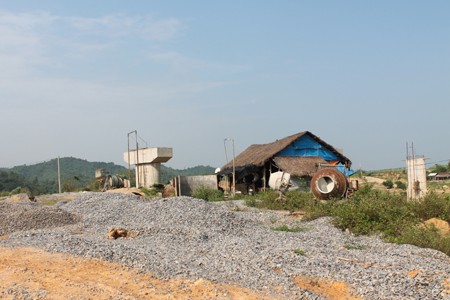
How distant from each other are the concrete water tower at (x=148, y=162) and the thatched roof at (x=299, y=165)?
5.53m

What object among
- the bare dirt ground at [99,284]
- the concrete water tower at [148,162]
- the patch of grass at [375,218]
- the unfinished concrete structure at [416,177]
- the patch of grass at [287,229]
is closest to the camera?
the bare dirt ground at [99,284]

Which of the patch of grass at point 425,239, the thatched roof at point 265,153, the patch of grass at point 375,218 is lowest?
the patch of grass at point 425,239

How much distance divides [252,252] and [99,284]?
9.70 feet

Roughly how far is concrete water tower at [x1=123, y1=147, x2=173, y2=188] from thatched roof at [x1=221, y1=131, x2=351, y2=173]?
4526mm

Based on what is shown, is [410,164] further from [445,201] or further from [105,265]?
[105,265]

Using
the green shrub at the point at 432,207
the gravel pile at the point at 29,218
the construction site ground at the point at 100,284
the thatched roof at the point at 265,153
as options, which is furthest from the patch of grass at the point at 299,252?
the thatched roof at the point at 265,153

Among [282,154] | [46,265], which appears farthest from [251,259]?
[282,154]

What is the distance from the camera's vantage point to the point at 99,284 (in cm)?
665

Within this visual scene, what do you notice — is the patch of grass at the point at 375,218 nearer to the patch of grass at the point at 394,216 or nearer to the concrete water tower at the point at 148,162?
the patch of grass at the point at 394,216

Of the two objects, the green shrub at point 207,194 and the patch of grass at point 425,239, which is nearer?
the patch of grass at point 425,239

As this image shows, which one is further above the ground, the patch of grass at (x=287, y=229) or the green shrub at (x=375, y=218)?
the green shrub at (x=375, y=218)

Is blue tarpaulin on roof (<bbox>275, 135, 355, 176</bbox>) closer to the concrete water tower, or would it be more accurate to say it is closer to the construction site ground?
the concrete water tower

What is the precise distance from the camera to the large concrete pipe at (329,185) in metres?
18.6

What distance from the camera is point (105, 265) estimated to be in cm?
764
